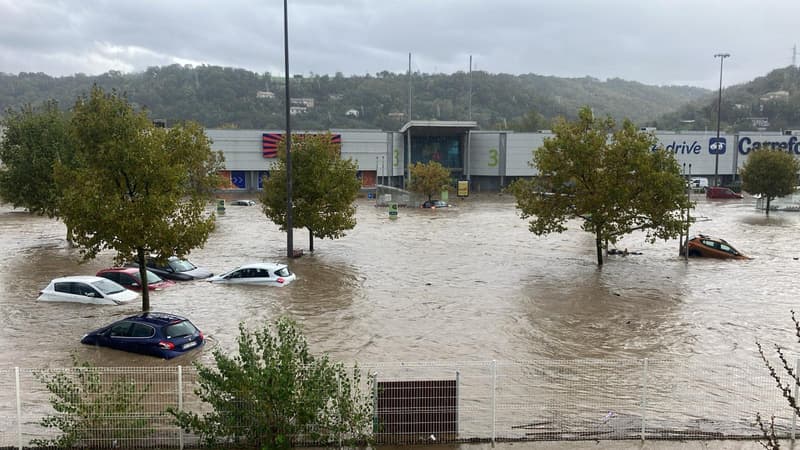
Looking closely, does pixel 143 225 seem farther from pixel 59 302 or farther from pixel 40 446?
pixel 40 446

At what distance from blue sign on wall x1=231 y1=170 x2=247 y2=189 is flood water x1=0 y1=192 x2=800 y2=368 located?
39027 millimetres

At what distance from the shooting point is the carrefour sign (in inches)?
3305

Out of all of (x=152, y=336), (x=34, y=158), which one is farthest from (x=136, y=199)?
(x=34, y=158)

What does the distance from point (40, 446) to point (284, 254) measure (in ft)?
74.4

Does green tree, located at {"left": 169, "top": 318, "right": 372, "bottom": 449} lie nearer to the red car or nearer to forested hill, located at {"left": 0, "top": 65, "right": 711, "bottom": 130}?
the red car

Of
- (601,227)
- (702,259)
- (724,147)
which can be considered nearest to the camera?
(601,227)

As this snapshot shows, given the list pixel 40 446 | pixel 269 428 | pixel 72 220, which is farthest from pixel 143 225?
pixel 269 428

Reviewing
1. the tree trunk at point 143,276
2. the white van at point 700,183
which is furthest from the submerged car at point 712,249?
the white van at point 700,183

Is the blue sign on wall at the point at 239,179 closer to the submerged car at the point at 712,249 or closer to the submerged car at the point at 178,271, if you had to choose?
the submerged car at the point at 178,271

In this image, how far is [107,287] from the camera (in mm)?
22016

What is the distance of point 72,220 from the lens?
61.1ft

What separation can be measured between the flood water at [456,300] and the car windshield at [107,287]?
0.75 meters

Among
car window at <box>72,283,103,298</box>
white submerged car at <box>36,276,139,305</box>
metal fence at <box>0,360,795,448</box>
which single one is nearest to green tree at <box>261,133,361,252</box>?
white submerged car at <box>36,276,139,305</box>

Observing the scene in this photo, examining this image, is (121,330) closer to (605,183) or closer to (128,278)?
(128,278)
